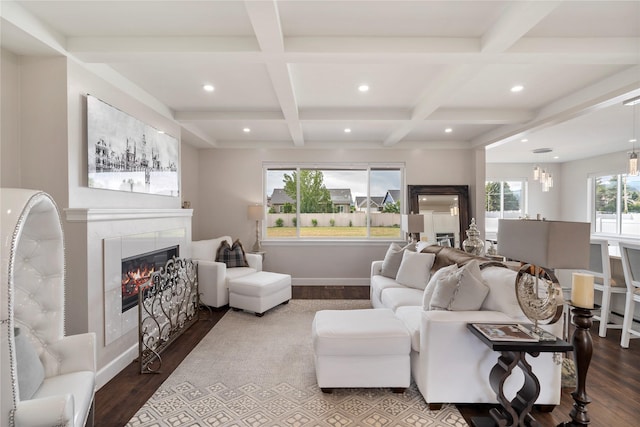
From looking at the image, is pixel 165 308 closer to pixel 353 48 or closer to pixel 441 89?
pixel 353 48

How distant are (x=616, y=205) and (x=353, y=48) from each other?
294 inches

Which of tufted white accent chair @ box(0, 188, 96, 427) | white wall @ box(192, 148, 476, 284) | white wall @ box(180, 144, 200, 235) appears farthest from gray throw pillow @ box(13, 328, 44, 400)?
white wall @ box(192, 148, 476, 284)

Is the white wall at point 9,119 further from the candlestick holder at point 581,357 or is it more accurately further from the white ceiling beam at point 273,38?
the candlestick holder at point 581,357

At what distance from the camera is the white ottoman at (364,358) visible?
2160mm

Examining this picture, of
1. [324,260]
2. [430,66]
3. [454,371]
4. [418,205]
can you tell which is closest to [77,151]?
[430,66]

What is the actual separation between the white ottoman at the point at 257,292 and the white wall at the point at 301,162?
1.30 m

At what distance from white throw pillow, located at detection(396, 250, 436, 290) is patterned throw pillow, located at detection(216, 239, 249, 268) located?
236cm

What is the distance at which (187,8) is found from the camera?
1860 millimetres

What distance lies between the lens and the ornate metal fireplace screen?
264 centimetres

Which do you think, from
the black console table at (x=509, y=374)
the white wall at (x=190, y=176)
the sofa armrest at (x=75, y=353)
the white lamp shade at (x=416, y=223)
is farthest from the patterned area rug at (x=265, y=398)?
the white wall at (x=190, y=176)

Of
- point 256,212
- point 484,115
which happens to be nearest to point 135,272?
point 256,212

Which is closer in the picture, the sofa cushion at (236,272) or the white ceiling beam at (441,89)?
the white ceiling beam at (441,89)

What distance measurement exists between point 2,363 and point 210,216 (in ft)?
14.6

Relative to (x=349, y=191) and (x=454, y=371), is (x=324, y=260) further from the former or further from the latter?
(x=454, y=371)
